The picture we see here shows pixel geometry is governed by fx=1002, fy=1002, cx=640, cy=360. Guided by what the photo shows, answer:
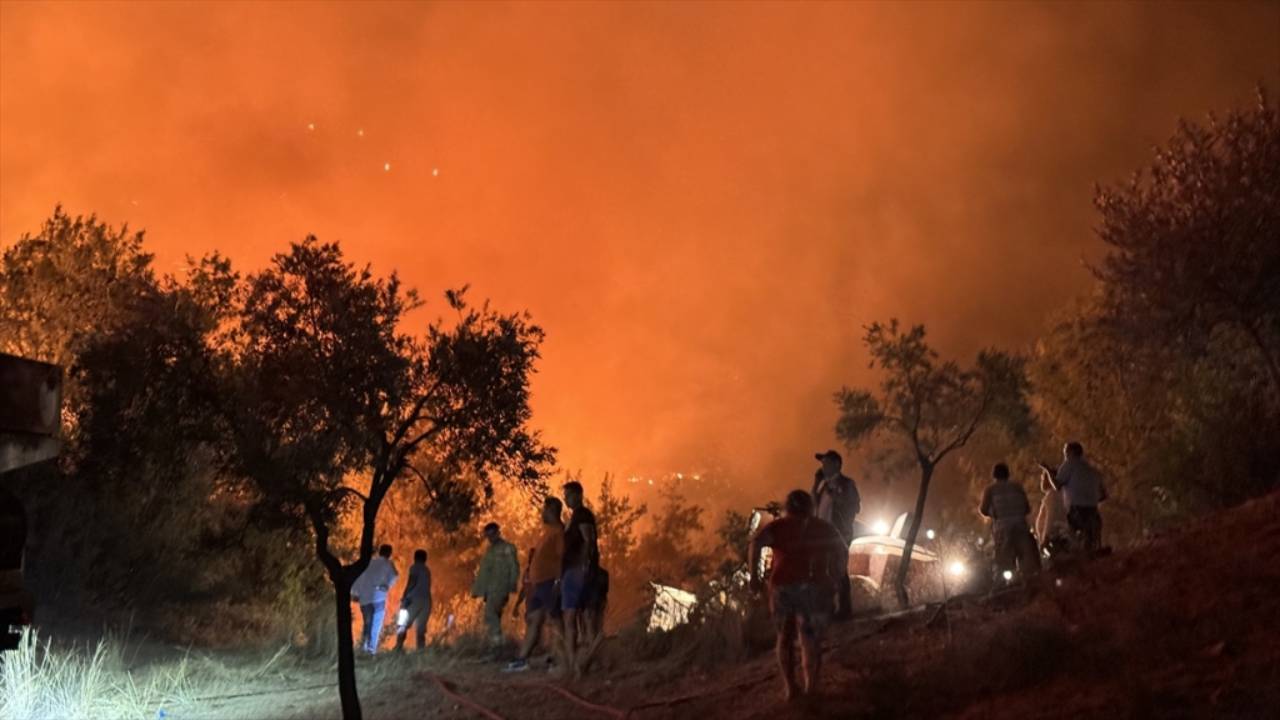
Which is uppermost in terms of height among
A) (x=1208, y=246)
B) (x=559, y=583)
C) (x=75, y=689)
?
(x=1208, y=246)

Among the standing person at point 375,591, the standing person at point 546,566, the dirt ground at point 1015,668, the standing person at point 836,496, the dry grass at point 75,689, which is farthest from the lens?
the standing person at point 375,591

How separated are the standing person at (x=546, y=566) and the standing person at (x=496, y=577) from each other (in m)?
2.50

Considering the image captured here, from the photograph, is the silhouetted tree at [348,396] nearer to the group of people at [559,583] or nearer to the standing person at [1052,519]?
the group of people at [559,583]

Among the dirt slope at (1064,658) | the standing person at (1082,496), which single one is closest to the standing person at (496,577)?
the dirt slope at (1064,658)

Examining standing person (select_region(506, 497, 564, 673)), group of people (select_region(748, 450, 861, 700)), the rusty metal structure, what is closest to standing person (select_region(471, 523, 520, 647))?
standing person (select_region(506, 497, 564, 673))

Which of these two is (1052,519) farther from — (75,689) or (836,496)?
(75,689)

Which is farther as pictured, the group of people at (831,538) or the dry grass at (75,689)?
the dry grass at (75,689)

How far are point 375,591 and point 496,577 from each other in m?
2.18

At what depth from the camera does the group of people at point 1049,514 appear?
1209cm

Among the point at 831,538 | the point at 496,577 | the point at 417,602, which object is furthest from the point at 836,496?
the point at 417,602

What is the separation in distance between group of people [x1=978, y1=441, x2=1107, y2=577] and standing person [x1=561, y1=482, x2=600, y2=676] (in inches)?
190

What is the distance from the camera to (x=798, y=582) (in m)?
7.93

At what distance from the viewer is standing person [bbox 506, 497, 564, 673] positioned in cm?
1123

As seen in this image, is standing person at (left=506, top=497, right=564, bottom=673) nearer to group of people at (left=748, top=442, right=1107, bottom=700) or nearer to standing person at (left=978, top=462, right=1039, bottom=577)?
group of people at (left=748, top=442, right=1107, bottom=700)
